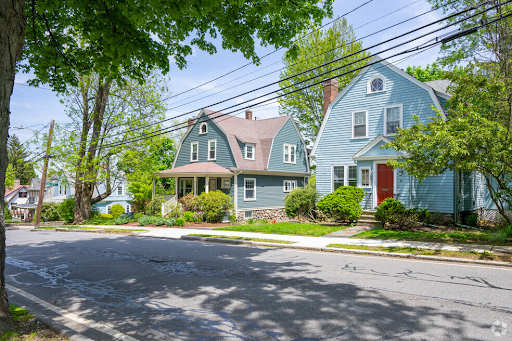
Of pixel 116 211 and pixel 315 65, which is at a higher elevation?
pixel 315 65

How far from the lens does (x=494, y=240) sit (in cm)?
1042

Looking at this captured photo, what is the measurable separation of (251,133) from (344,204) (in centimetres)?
1419

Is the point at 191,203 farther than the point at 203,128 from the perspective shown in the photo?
No

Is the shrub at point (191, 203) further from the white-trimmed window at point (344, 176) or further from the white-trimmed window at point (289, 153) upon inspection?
the white-trimmed window at point (344, 176)

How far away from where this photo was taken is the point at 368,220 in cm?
1656

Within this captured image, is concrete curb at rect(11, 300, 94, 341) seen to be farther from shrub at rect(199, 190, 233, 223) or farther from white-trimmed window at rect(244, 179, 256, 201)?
white-trimmed window at rect(244, 179, 256, 201)

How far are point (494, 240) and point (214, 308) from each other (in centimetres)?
971

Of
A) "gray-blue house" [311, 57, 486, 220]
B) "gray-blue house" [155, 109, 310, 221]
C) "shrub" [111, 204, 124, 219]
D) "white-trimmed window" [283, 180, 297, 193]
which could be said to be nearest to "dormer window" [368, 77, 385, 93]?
"gray-blue house" [311, 57, 486, 220]

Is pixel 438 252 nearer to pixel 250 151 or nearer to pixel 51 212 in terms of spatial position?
pixel 250 151

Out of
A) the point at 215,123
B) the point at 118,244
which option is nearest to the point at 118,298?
the point at 118,244

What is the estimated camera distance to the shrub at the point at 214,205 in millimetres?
22297

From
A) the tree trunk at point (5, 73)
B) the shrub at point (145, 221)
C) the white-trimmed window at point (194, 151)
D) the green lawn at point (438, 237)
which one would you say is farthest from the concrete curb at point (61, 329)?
the white-trimmed window at point (194, 151)

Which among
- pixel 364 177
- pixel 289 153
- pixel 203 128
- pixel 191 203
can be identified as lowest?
pixel 191 203

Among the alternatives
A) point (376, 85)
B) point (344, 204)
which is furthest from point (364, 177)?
point (376, 85)
